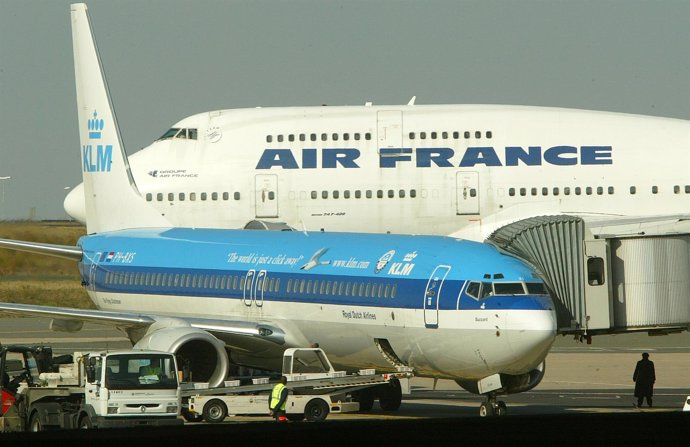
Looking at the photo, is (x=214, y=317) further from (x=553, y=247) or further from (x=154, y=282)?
(x=553, y=247)

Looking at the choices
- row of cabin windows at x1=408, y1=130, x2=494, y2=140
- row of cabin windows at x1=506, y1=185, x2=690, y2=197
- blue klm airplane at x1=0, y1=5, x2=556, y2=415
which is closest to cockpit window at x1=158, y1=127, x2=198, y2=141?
row of cabin windows at x1=408, y1=130, x2=494, y2=140

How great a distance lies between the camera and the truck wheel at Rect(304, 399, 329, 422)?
25219 millimetres

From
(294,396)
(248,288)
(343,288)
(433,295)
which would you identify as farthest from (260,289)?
(433,295)

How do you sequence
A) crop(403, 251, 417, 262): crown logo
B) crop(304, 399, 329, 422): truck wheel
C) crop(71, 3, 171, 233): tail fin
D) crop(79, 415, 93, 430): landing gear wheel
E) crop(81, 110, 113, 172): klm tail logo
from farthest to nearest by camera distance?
crop(81, 110, 113, 172): klm tail logo, crop(71, 3, 171, 233): tail fin, crop(403, 251, 417, 262): crown logo, crop(304, 399, 329, 422): truck wheel, crop(79, 415, 93, 430): landing gear wheel

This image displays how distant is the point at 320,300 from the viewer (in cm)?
2817

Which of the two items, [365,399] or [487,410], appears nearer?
[487,410]

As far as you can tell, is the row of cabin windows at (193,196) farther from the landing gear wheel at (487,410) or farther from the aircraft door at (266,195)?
the landing gear wheel at (487,410)

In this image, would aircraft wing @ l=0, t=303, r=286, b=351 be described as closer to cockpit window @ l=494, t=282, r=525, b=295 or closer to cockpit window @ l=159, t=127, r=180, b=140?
cockpit window @ l=494, t=282, r=525, b=295

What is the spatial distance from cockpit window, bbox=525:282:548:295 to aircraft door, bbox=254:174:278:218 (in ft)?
71.5

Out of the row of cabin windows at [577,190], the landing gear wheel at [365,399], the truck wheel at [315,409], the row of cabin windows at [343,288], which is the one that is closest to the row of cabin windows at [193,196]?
the row of cabin windows at [577,190]

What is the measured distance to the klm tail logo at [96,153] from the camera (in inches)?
1542

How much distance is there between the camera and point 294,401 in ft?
82.8

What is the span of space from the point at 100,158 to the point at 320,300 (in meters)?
13.2

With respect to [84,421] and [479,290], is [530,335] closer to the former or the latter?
[479,290]
